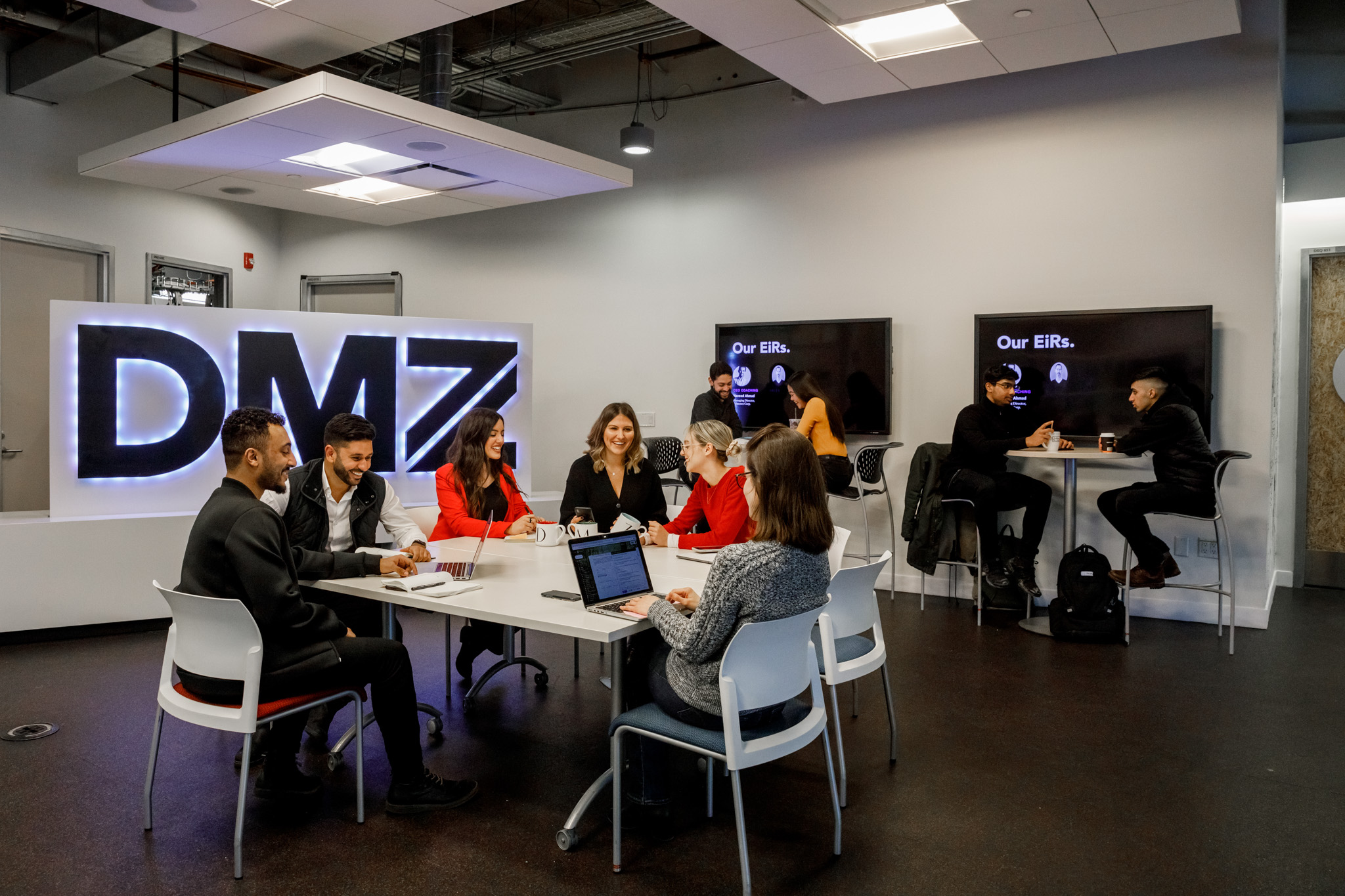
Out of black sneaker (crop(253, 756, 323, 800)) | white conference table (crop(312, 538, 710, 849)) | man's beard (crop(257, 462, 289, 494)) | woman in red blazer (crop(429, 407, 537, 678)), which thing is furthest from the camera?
woman in red blazer (crop(429, 407, 537, 678))

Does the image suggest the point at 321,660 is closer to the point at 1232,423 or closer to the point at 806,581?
the point at 806,581

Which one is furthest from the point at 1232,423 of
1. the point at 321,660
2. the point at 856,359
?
the point at 321,660

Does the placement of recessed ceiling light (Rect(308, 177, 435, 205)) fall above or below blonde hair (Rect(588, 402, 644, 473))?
above

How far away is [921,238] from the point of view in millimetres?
6562

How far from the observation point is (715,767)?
3.33 m

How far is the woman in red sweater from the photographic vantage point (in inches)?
151

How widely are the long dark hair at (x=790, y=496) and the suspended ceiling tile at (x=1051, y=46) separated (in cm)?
345

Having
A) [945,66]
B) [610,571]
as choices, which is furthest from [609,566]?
Answer: [945,66]

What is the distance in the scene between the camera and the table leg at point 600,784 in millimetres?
2826

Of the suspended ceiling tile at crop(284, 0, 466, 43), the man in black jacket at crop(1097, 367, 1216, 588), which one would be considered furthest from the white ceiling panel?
the man in black jacket at crop(1097, 367, 1216, 588)

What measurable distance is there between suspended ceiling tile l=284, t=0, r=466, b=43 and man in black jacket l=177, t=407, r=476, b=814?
2460mm

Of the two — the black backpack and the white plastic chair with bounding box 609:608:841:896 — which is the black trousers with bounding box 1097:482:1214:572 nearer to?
the black backpack

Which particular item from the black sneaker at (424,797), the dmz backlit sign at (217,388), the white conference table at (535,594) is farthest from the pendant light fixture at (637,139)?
the black sneaker at (424,797)

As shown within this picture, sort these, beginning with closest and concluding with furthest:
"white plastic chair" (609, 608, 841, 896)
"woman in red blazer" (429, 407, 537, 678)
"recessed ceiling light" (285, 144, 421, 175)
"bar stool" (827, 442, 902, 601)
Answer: "white plastic chair" (609, 608, 841, 896)
"woman in red blazer" (429, 407, 537, 678)
"recessed ceiling light" (285, 144, 421, 175)
"bar stool" (827, 442, 902, 601)
